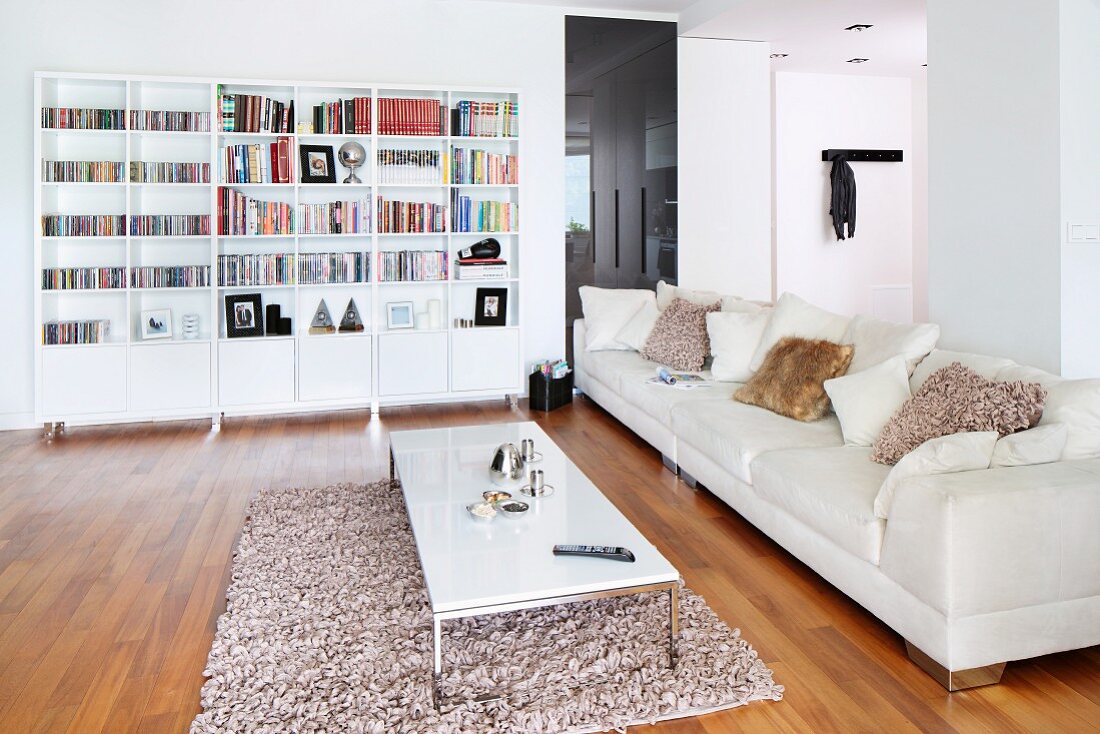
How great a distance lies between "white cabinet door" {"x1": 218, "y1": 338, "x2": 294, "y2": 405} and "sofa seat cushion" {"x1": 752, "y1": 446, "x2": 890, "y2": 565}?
3.55 meters

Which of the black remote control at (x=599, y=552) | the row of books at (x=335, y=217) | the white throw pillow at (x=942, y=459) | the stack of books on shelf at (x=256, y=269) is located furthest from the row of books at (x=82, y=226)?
the white throw pillow at (x=942, y=459)

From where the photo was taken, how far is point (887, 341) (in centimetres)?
374

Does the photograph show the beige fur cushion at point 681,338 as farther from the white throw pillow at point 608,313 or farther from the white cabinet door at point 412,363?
the white cabinet door at point 412,363

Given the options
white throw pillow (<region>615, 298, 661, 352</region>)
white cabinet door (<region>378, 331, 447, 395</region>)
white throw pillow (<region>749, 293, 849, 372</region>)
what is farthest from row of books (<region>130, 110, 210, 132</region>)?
white throw pillow (<region>749, 293, 849, 372</region>)

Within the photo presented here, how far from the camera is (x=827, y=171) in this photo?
8289 millimetres

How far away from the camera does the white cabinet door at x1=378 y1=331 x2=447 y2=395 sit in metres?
6.04

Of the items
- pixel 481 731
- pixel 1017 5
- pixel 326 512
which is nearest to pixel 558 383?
pixel 326 512

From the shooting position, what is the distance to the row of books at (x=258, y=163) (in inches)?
227

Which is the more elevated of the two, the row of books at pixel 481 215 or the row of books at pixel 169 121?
the row of books at pixel 169 121

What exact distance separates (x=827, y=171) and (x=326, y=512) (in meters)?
6.27

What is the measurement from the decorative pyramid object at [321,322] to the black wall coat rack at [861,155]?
4.96 m

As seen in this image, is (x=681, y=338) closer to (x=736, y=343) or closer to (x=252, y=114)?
(x=736, y=343)

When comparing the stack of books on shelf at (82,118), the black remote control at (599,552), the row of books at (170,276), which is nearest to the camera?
the black remote control at (599,552)

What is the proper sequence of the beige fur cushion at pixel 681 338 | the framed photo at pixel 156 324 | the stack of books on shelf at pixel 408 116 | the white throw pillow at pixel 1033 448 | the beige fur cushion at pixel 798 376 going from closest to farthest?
the white throw pillow at pixel 1033 448 < the beige fur cushion at pixel 798 376 < the beige fur cushion at pixel 681 338 < the framed photo at pixel 156 324 < the stack of books on shelf at pixel 408 116
